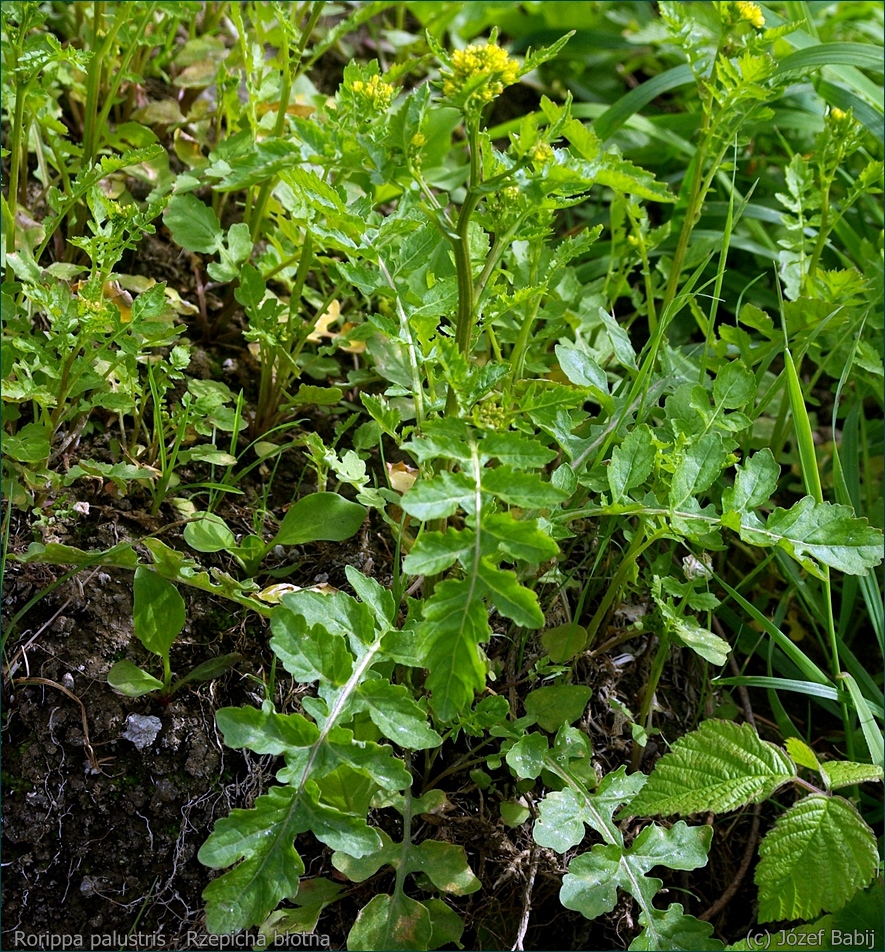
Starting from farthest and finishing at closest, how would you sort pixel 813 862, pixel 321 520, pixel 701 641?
pixel 321 520 → pixel 701 641 → pixel 813 862

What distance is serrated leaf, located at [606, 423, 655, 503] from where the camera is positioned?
1380 millimetres

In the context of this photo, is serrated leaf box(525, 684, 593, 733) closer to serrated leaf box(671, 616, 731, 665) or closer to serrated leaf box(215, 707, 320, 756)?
serrated leaf box(671, 616, 731, 665)

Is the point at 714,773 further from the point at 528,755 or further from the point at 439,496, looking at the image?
the point at 439,496

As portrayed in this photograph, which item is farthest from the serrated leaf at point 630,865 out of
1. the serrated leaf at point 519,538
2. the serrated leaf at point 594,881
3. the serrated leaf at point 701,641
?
the serrated leaf at point 519,538

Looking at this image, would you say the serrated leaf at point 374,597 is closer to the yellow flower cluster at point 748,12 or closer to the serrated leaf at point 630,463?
the serrated leaf at point 630,463

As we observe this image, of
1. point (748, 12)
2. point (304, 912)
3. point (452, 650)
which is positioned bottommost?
point (304, 912)

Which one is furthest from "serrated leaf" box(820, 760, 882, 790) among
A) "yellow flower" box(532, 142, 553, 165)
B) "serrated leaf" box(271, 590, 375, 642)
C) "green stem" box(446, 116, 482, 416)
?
"yellow flower" box(532, 142, 553, 165)

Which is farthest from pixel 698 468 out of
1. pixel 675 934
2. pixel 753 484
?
pixel 675 934

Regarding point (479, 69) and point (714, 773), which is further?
point (714, 773)

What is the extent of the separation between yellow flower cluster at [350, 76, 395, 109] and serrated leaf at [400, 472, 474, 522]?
0.60 m

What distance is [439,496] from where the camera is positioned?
1.16 metres

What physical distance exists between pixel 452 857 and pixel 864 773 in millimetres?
607

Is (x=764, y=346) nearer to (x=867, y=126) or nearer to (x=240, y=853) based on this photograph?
(x=867, y=126)

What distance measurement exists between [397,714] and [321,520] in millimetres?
462
